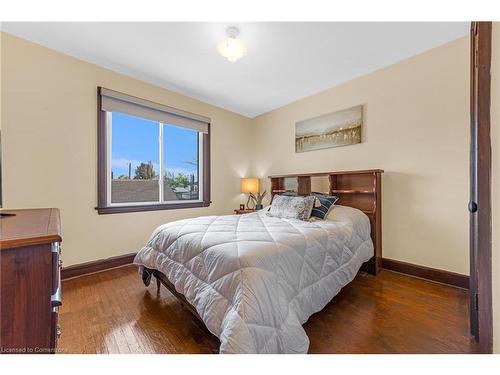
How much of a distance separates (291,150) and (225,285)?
9.57 ft

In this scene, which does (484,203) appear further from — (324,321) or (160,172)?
(160,172)

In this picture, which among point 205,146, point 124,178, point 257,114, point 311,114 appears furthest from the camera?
point 257,114

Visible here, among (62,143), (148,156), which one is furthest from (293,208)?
(62,143)

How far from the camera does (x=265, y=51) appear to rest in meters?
2.34

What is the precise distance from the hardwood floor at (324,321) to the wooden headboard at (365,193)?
1.31 feet

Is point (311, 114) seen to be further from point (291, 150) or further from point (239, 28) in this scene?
point (239, 28)

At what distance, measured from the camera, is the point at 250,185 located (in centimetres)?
407

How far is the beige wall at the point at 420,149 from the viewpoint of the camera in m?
2.19

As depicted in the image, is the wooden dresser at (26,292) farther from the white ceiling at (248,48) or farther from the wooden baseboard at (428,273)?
the wooden baseboard at (428,273)

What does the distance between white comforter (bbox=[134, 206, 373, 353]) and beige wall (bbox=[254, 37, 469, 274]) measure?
0.86 meters

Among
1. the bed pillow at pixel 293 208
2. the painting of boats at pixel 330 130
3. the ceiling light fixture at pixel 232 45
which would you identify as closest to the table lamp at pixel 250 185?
the painting of boats at pixel 330 130

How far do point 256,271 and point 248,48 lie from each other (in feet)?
7.17

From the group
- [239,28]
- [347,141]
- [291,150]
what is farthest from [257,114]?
[239,28]

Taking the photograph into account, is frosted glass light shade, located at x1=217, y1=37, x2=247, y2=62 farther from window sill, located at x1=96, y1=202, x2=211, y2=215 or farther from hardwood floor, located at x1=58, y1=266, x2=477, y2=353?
hardwood floor, located at x1=58, y1=266, x2=477, y2=353
